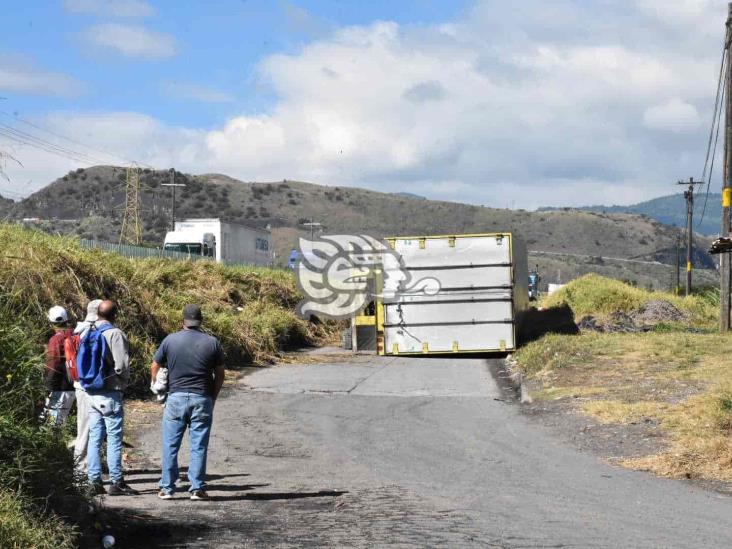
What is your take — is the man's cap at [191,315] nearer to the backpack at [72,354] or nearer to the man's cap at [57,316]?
the backpack at [72,354]

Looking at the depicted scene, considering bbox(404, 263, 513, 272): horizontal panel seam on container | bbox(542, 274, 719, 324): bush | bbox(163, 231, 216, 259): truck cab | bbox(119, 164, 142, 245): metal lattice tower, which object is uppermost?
bbox(119, 164, 142, 245): metal lattice tower

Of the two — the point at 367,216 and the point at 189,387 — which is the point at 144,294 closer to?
the point at 189,387

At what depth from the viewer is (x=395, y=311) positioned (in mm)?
26250

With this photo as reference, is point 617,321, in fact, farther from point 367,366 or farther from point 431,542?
point 431,542

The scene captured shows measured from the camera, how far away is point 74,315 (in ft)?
51.4

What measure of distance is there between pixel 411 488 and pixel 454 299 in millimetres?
16411

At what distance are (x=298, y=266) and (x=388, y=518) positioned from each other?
31287 mm

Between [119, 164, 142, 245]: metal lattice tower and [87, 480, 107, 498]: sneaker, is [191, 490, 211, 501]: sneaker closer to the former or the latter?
[87, 480, 107, 498]: sneaker

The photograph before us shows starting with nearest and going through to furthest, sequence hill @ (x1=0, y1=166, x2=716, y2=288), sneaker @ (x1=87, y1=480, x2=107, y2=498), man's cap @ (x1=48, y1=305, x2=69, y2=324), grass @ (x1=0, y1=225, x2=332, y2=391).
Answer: sneaker @ (x1=87, y1=480, x2=107, y2=498) < man's cap @ (x1=48, y1=305, x2=69, y2=324) < grass @ (x1=0, y1=225, x2=332, y2=391) < hill @ (x1=0, y1=166, x2=716, y2=288)

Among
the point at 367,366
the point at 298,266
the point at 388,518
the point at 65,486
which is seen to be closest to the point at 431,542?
the point at 388,518

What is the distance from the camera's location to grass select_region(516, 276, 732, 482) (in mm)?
11672

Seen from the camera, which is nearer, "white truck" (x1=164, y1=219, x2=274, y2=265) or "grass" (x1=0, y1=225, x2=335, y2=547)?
"grass" (x1=0, y1=225, x2=335, y2=547)

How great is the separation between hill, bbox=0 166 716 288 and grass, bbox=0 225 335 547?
70.5 m

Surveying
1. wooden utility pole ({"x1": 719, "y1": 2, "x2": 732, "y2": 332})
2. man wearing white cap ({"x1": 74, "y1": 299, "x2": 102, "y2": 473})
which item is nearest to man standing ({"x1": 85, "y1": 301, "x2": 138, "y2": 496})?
man wearing white cap ({"x1": 74, "y1": 299, "x2": 102, "y2": 473})
